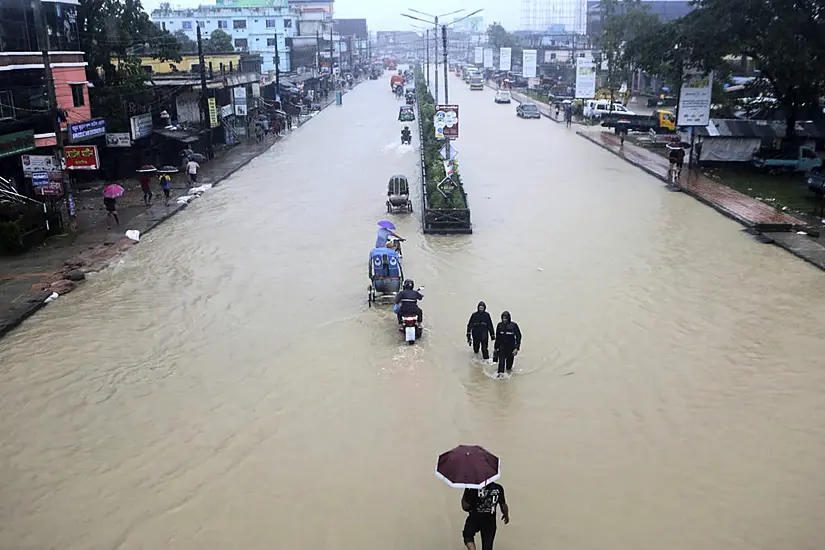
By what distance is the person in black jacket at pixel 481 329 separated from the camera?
1181 cm

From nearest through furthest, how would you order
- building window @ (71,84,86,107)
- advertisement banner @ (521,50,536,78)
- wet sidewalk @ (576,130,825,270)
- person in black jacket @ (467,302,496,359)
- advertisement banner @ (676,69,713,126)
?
person in black jacket @ (467,302,496,359) → wet sidewalk @ (576,130,825,270) → building window @ (71,84,86,107) → advertisement banner @ (676,69,713,126) → advertisement banner @ (521,50,536,78)

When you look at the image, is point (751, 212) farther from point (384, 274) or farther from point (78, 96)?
point (78, 96)

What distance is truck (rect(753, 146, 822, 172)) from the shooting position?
2856cm

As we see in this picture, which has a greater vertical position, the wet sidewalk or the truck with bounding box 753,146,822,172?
the truck with bounding box 753,146,822,172

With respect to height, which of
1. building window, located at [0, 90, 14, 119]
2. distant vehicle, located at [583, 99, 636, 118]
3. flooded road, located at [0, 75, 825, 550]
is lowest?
flooded road, located at [0, 75, 825, 550]

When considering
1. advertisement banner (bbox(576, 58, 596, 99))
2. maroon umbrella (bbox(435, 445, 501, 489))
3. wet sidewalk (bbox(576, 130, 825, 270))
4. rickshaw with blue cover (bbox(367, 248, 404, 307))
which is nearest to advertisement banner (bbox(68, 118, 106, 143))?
rickshaw with blue cover (bbox(367, 248, 404, 307))

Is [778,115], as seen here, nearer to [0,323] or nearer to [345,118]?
[345,118]

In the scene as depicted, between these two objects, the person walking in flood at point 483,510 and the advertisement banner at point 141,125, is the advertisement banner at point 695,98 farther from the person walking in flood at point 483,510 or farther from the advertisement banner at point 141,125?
the person walking in flood at point 483,510

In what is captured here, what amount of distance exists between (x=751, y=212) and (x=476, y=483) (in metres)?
18.8

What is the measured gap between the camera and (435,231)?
21.0 meters

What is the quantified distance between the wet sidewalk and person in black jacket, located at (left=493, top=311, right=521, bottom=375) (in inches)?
365

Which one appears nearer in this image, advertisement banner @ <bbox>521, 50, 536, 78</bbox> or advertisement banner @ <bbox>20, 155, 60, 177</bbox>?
advertisement banner @ <bbox>20, 155, 60, 177</bbox>

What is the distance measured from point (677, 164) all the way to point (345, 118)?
33138mm

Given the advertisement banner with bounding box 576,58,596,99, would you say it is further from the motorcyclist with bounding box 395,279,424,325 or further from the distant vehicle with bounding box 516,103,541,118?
the motorcyclist with bounding box 395,279,424,325
